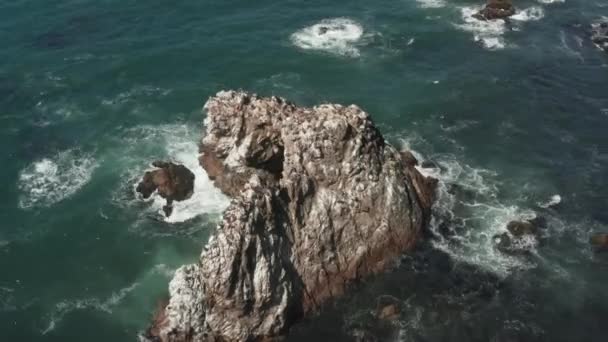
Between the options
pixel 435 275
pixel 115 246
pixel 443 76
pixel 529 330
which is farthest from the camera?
pixel 443 76

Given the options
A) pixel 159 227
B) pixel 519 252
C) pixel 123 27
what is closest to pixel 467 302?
pixel 519 252

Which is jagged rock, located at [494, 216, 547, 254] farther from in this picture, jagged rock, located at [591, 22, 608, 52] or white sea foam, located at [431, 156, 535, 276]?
jagged rock, located at [591, 22, 608, 52]

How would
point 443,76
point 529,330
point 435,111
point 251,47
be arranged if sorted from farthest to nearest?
1. point 251,47
2. point 443,76
3. point 435,111
4. point 529,330

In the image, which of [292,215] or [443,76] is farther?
[443,76]

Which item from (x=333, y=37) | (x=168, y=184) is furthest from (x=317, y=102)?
(x=168, y=184)

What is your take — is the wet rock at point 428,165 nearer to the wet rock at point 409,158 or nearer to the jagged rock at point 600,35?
the wet rock at point 409,158

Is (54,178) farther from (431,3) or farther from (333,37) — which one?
(431,3)

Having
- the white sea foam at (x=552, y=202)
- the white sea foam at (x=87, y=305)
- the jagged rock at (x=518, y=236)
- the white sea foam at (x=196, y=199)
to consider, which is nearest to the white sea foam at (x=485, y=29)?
the white sea foam at (x=552, y=202)

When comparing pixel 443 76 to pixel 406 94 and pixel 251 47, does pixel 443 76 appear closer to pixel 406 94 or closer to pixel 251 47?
pixel 406 94
